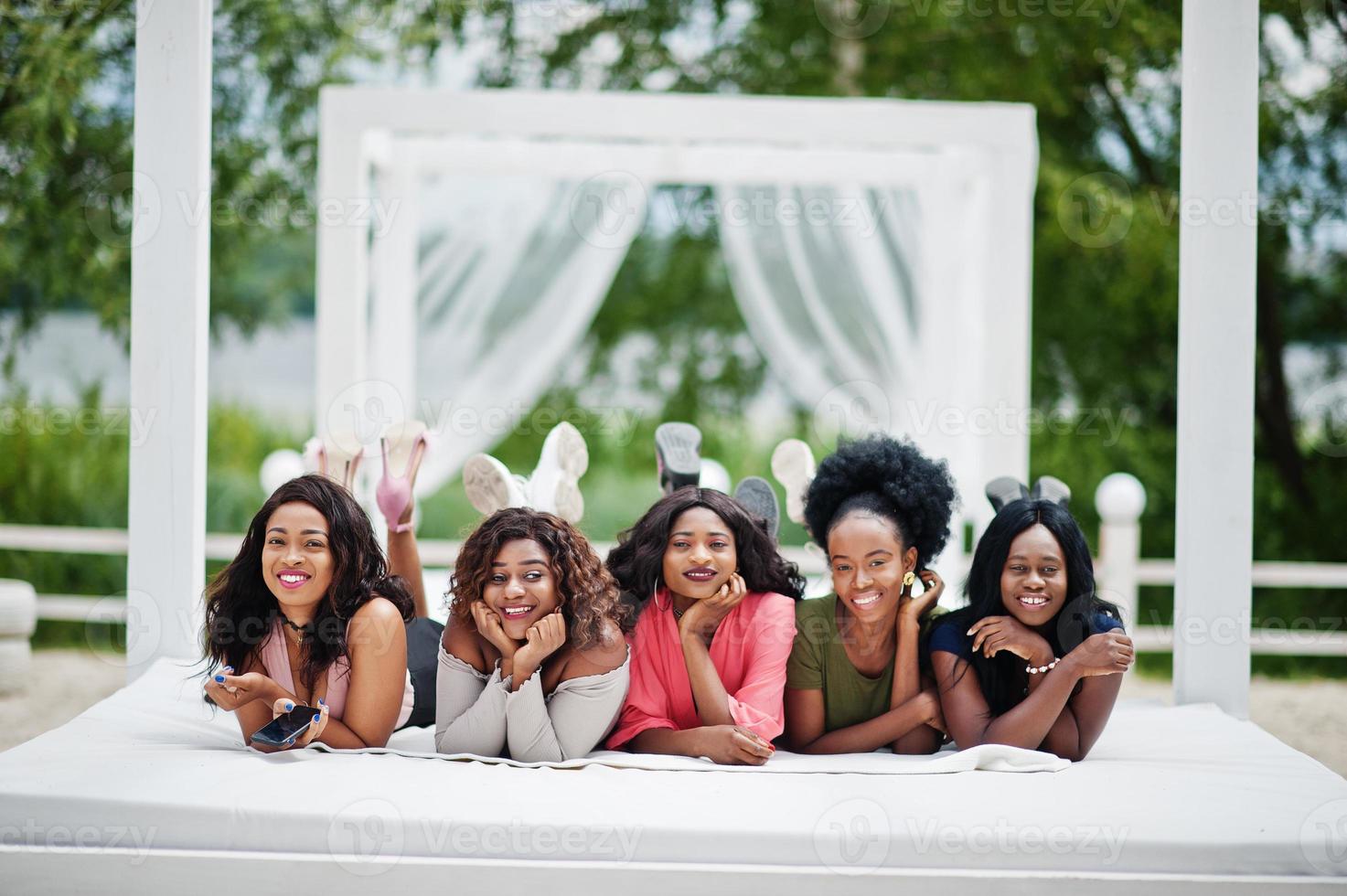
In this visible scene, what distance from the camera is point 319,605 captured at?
2.49 meters

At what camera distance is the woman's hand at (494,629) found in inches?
93.9

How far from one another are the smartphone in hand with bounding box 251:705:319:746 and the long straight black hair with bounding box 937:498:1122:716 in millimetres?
1384

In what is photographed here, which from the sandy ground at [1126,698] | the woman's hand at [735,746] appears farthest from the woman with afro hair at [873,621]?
the sandy ground at [1126,698]

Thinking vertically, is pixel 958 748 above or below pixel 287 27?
below

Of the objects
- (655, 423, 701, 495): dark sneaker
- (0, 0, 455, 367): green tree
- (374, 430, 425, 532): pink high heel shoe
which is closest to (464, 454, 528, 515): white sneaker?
(374, 430, 425, 532): pink high heel shoe

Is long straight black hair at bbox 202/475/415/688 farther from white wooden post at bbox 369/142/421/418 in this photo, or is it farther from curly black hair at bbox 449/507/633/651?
white wooden post at bbox 369/142/421/418

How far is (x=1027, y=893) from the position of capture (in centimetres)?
206

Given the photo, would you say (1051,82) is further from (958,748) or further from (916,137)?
(958,748)

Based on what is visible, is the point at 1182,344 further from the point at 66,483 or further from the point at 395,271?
the point at 66,483

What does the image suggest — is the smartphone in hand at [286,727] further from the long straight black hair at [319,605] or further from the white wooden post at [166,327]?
the white wooden post at [166,327]

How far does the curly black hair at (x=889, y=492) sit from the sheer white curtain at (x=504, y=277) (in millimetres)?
2715

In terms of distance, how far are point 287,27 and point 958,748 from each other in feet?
20.9

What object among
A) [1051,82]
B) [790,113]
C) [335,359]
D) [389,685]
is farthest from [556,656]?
[1051,82]

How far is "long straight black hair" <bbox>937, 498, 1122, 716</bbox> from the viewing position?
2506mm
